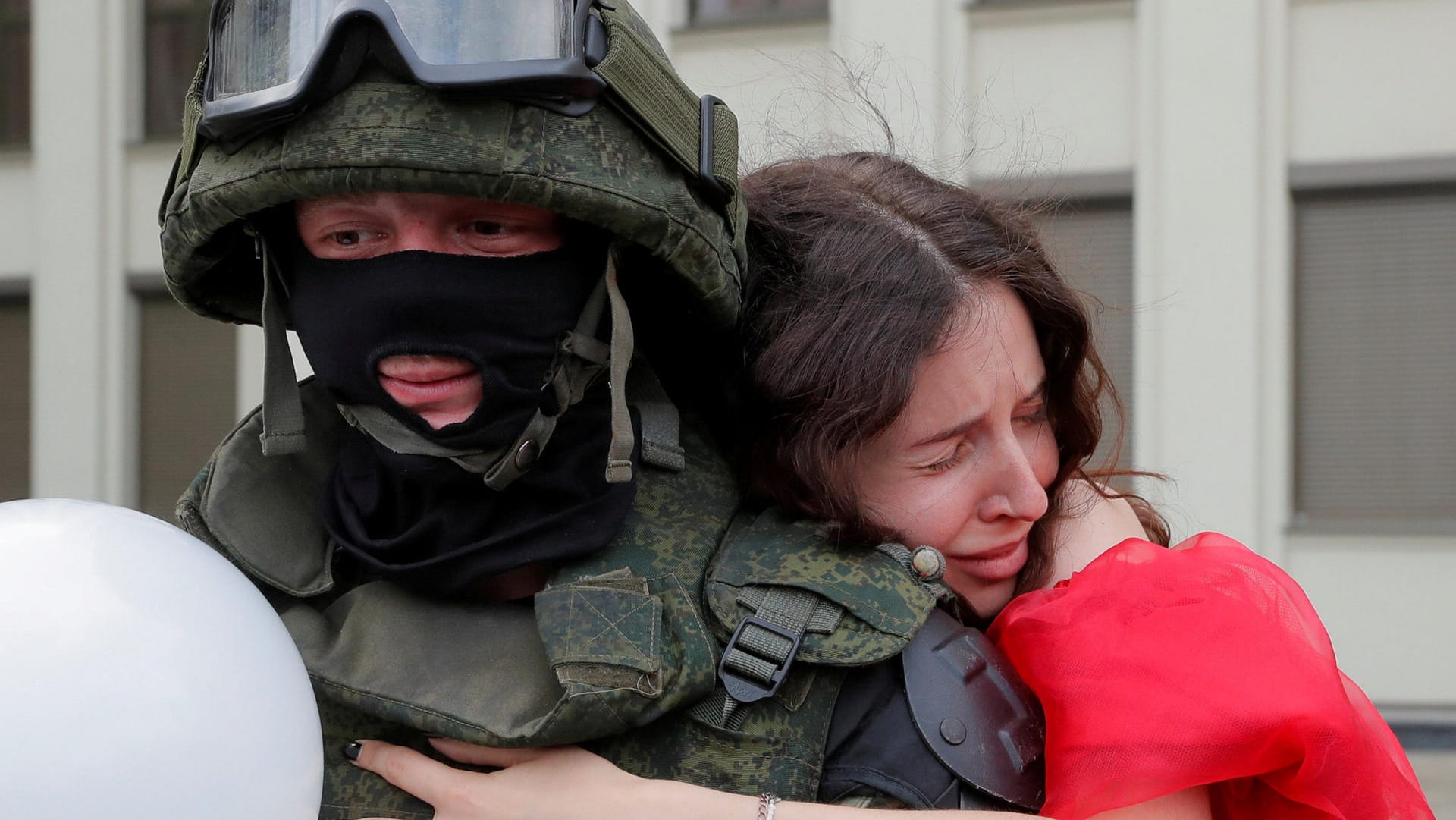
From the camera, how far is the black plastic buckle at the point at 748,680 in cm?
158

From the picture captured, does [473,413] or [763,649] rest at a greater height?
[473,413]

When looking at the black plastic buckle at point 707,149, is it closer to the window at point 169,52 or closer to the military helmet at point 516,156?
the military helmet at point 516,156

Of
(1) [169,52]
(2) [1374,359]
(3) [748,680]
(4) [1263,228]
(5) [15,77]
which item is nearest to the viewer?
(3) [748,680]

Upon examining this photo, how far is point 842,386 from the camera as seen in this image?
178cm

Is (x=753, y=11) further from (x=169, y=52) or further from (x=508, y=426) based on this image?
(x=508, y=426)

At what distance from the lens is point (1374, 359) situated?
631 centimetres

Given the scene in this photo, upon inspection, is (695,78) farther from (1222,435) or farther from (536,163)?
(536,163)

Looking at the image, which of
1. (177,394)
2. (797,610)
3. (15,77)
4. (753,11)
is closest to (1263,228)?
(753,11)

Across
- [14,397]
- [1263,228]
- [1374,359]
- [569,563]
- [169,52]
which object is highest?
[169,52]

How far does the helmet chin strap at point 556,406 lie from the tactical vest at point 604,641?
0.43ft

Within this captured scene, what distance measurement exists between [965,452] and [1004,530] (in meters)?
0.13

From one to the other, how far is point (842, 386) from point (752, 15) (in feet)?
18.6

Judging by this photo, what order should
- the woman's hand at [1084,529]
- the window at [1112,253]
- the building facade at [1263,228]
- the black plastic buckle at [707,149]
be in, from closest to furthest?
1. the black plastic buckle at [707,149]
2. the woman's hand at [1084,529]
3. the building facade at [1263,228]
4. the window at [1112,253]

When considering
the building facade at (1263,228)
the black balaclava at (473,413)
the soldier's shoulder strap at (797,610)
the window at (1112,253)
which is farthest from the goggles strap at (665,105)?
the window at (1112,253)
